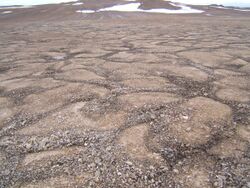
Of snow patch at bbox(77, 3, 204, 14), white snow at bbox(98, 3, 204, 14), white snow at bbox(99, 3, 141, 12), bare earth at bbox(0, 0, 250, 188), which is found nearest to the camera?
bare earth at bbox(0, 0, 250, 188)

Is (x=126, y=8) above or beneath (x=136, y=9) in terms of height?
above

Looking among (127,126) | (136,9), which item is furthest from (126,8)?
(127,126)

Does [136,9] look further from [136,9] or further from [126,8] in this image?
[126,8]

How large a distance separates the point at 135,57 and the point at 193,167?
397cm

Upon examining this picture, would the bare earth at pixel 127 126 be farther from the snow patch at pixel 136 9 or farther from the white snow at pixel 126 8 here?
the white snow at pixel 126 8

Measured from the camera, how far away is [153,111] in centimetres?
303

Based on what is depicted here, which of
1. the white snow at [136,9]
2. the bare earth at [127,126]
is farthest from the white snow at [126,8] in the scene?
the bare earth at [127,126]

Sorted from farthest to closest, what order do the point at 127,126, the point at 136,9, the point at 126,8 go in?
the point at 126,8, the point at 136,9, the point at 127,126

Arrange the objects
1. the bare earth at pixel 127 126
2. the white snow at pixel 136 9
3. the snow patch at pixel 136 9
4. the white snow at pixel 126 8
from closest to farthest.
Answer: the bare earth at pixel 127 126 < the snow patch at pixel 136 9 < the white snow at pixel 136 9 < the white snow at pixel 126 8

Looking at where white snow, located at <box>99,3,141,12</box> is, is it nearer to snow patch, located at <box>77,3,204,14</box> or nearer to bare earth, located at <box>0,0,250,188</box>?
snow patch, located at <box>77,3,204,14</box>

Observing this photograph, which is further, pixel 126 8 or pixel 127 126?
pixel 126 8

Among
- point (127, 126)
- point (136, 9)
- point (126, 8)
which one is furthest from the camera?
point (126, 8)

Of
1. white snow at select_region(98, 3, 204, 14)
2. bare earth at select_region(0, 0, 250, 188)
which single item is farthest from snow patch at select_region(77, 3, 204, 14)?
bare earth at select_region(0, 0, 250, 188)

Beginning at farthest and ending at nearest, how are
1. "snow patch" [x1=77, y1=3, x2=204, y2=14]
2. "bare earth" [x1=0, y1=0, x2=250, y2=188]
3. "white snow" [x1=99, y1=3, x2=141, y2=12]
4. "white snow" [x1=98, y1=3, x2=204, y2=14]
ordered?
1. "white snow" [x1=99, y1=3, x2=141, y2=12]
2. "white snow" [x1=98, y1=3, x2=204, y2=14]
3. "snow patch" [x1=77, y1=3, x2=204, y2=14]
4. "bare earth" [x1=0, y1=0, x2=250, y2=188]
